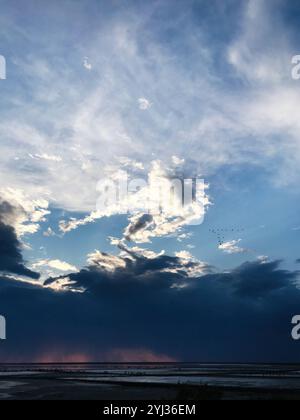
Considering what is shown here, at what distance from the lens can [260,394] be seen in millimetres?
49469
